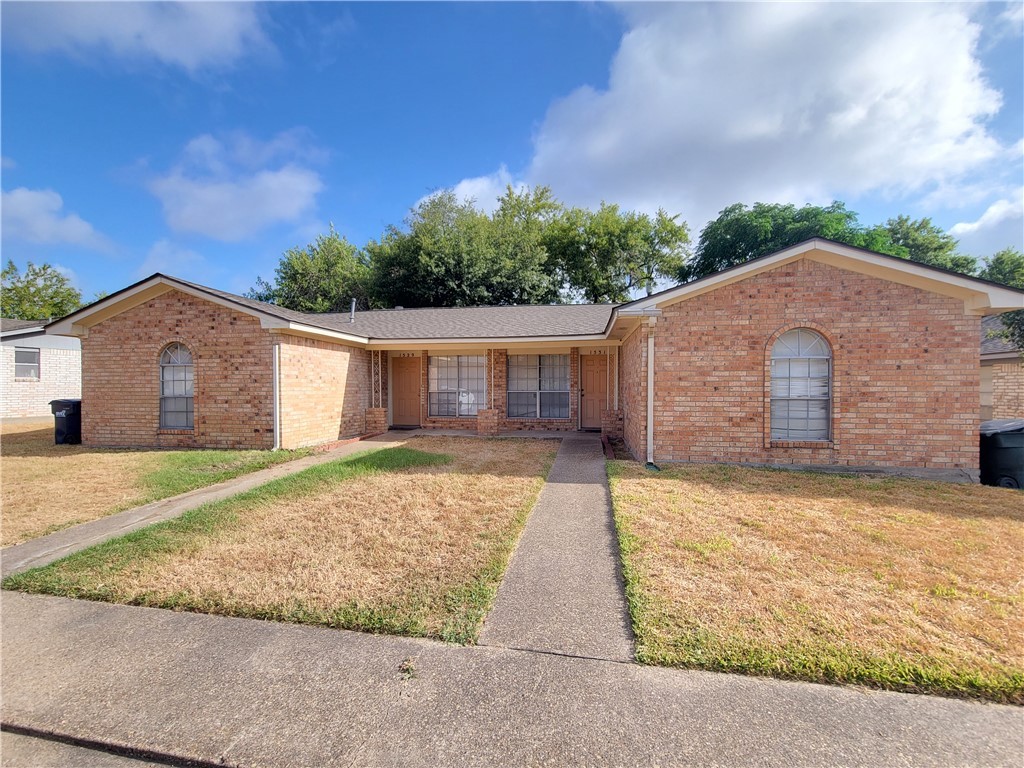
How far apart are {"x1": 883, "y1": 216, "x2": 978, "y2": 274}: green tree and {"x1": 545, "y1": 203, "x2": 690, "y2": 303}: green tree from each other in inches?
503

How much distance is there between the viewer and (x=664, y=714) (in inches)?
91.3

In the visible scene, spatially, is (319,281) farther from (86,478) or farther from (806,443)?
(806,443)

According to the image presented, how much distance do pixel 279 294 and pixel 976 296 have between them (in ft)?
119

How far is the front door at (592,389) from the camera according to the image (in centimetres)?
1340

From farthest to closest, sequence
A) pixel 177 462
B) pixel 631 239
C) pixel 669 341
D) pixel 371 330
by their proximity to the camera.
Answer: pixel 631 239
pixel 371 330
pixel 177 462
pixel 669 341

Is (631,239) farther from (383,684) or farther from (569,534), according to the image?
(383,684)

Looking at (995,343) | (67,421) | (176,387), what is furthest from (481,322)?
(995,343)

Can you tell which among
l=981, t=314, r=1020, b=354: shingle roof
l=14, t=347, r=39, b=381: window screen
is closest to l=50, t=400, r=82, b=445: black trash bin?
l=14, t=347, r=39, b=381: window screen

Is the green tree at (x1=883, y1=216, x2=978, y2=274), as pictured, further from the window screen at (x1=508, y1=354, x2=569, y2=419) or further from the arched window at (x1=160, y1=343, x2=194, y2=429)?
the arched window at (x1=160, y1=343, x2=194, y2=429)

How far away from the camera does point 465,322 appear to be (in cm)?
1412

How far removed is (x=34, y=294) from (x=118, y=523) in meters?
44.3

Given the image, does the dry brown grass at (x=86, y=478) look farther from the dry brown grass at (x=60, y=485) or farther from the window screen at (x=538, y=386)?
the window screen at (x=538, y=386)

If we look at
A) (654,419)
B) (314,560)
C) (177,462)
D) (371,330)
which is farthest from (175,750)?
(371,330)

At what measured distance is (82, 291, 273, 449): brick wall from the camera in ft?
32.2
